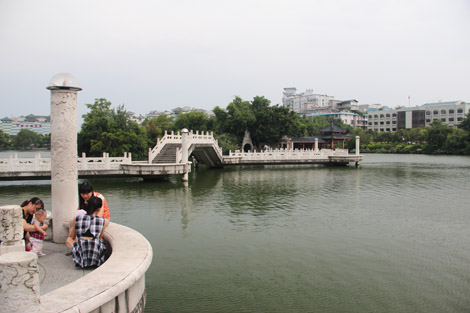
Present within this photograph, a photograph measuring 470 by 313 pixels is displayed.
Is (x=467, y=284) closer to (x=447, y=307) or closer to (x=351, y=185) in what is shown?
(x=447, y=307)

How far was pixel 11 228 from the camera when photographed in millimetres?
4707

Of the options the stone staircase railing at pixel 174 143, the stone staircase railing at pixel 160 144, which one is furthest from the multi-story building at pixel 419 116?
the stone staircase railing at pixel 160 144

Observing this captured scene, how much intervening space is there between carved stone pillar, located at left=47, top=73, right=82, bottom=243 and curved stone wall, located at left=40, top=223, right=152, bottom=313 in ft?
4.58

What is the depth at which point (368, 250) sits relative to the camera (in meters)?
8.49

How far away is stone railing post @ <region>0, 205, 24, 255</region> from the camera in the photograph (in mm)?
4664

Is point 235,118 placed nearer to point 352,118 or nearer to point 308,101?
point 352,118

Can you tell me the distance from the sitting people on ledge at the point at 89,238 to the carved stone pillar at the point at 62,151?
26.0 inches

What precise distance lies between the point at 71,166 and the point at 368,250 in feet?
21.2

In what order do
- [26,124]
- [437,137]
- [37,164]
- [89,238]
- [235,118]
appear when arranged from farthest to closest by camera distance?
[26,124] → [437,137] → [235,118] → [37,164] → [89,238]

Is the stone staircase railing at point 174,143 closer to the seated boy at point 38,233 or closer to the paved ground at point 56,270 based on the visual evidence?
the seated boy at point 38,233

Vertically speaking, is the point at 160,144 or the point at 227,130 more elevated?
the point at 227,130

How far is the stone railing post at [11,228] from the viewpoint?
15.3 ft

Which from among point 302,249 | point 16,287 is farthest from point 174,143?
point 16,287

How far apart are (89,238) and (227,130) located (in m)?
33.6
